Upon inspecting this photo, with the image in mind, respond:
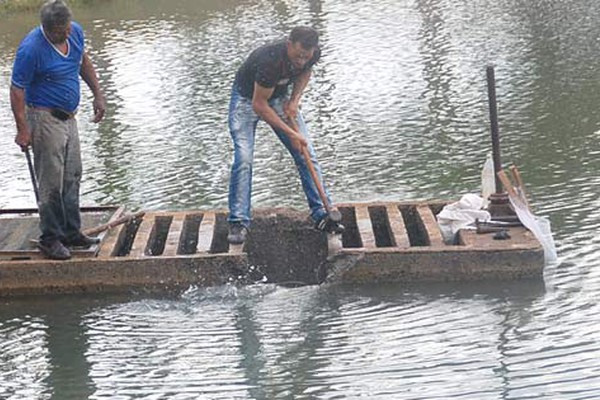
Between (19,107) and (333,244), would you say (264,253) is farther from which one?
(19,107)

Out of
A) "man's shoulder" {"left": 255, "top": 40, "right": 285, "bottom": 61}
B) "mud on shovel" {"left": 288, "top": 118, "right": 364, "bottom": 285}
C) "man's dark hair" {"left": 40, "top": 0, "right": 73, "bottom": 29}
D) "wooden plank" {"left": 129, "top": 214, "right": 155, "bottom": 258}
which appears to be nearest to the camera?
"man's dark hair" {"left": 40, "top": 0, "right": 73, "bottom": 29}

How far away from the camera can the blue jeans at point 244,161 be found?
7348 mm

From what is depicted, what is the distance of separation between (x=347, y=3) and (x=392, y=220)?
16317 millimetres

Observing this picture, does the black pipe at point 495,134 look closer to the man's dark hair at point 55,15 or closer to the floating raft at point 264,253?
the floating raft at point 264,253

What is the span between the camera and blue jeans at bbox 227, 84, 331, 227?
24.1ft

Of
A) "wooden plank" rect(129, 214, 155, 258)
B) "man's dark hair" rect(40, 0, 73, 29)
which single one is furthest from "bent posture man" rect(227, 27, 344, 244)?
"man's dark hair" rect(40, 0, 73, 29)

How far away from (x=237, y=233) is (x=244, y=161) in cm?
45

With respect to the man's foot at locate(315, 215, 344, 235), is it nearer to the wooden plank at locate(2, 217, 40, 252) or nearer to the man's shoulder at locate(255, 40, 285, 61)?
the man's shoulder at locate(255, 40, 285, 61)

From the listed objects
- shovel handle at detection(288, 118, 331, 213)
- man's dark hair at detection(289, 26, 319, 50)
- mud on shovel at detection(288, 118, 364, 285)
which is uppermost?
man's dark hair at detection(289, 26, 319, 50)

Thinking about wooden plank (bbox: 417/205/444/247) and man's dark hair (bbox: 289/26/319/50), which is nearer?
man's dark hair (bbox: 289/26/319/50)

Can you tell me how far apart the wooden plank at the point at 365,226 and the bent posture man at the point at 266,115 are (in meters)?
0.16

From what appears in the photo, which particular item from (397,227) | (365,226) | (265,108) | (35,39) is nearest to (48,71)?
(35,39)

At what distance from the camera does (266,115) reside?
7121mm

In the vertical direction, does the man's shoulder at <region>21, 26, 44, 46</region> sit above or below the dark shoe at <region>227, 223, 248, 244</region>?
above
